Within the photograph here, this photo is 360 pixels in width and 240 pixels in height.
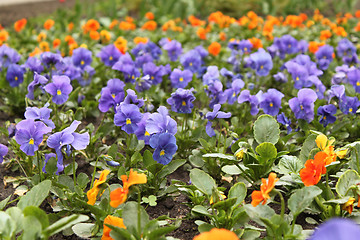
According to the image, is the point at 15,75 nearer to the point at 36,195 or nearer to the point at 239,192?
the point at 36,195

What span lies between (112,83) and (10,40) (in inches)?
139

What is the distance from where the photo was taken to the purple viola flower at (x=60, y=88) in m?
2.63

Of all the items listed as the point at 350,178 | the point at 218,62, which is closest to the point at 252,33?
the point at 218,62

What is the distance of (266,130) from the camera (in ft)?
8.20

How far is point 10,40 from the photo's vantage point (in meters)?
5.55

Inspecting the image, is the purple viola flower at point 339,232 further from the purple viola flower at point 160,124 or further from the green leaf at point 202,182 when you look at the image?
the purple viola flower at point 160,124

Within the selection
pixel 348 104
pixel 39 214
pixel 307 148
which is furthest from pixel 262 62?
pixel 39 214

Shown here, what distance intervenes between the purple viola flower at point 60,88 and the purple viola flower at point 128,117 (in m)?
0.52

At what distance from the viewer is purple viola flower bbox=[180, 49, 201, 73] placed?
Answer: 378 centimetres

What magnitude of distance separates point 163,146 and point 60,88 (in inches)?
35.6

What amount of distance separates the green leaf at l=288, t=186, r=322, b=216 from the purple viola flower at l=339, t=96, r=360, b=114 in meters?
1.25

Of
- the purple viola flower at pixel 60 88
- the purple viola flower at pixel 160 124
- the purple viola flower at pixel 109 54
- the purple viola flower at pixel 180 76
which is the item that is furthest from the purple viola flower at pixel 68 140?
the purple viola flower at pixel 109 54

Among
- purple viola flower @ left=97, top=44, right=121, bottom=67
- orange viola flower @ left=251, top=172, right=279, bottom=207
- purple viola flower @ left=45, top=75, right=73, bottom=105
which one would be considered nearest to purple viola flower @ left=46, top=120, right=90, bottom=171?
purple viola flower @ left=45, top=75, right=73, bottom=105

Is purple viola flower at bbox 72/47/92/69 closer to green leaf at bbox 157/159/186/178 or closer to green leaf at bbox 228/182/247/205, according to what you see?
green leaf at bbox 157/159/186/178
